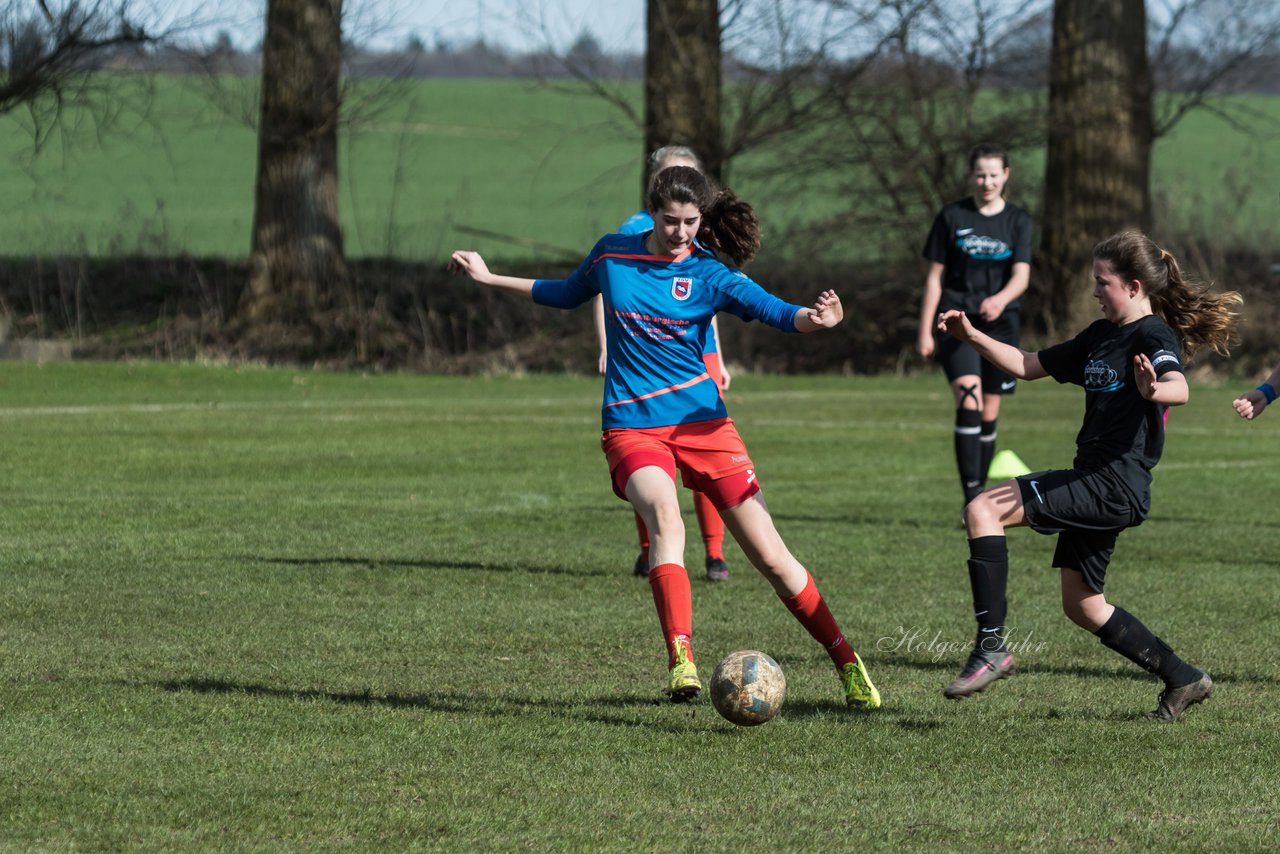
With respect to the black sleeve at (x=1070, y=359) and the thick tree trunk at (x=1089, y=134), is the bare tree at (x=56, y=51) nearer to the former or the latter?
the thick tree trunk at (x=1089, y=134)

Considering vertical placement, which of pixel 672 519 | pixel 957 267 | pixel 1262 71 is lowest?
pixel 672 519

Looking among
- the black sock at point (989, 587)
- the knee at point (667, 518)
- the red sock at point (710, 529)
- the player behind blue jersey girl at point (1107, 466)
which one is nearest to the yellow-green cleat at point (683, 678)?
the knee at point (667, 518)

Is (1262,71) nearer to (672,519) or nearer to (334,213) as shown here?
(334,213)

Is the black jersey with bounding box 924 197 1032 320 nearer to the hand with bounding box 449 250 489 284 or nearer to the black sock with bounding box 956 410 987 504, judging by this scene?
the black sock with bounding box 956 410 987 504

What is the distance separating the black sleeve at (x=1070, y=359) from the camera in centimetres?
594

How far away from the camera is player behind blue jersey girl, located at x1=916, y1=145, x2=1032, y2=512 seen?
10758mm

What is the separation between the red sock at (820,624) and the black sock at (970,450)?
4810 millimetres

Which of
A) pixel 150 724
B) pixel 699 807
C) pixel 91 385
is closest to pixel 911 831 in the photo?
pixel 699 807

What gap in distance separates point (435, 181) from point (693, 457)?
4568 centimetres

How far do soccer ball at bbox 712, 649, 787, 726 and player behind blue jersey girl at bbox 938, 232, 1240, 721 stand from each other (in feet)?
2.33

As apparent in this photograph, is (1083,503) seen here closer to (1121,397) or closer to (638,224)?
(1121,397)

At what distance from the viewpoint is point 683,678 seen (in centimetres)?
574

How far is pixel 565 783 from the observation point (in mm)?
4996

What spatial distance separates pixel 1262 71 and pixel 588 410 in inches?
543
